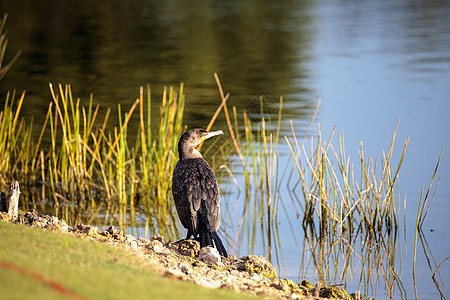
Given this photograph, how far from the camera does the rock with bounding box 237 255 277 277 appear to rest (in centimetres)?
647

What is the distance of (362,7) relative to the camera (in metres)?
38.2

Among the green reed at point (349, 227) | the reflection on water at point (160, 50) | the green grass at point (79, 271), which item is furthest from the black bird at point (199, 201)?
the reflection on water at point (160, 50)

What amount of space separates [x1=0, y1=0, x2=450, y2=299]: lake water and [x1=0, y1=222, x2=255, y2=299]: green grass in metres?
2.80

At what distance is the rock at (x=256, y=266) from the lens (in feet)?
21.2

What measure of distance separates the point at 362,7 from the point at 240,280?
34.3 meters

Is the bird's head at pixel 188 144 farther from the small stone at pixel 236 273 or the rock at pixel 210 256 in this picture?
the small stone at pixel 236 273

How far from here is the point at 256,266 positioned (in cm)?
655

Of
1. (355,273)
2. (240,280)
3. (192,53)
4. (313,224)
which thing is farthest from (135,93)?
(240,280)

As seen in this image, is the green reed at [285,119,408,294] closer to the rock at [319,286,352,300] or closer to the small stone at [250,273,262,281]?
the rock at [319,286,352,300]

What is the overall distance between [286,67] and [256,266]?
1414cm

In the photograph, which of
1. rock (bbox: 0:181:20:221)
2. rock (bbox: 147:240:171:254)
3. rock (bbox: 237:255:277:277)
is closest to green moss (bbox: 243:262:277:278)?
rock (bbox: 237:255:277:277)

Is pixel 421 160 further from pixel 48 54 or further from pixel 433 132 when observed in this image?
pixel 48 54

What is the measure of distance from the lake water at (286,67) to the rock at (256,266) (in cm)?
82

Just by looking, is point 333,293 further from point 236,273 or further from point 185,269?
point 185,269
